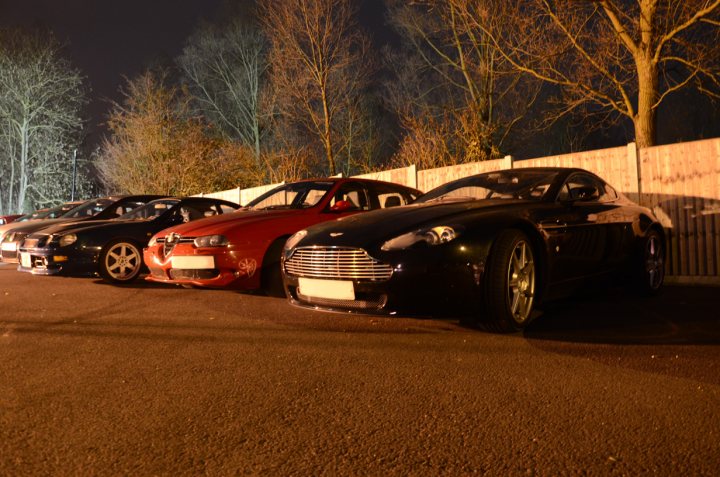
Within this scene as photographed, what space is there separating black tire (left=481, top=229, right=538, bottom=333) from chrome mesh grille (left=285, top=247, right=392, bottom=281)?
2.38ft

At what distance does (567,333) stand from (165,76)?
29307mm

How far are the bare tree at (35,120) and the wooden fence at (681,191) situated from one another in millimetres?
35295

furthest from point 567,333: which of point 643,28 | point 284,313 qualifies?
point 643,28

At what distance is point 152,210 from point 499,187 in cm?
571

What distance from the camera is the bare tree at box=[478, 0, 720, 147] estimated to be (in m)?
9.64

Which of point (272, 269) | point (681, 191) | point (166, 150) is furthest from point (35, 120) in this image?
point (681, 191)

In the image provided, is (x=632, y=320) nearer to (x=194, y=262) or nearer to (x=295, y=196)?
(x=295, y=196)

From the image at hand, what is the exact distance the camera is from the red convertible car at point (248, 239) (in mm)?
5977

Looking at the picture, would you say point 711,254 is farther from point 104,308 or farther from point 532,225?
point 104,308

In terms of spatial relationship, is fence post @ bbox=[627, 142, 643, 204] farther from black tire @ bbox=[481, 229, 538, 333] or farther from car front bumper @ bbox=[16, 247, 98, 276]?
car front bumper @ bbox=[16, 247, 98, 276]

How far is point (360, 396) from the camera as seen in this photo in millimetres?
2883

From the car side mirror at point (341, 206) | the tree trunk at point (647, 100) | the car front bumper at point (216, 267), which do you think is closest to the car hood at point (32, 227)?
the car front bumper at point (216, 267)

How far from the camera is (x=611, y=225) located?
5340 mm

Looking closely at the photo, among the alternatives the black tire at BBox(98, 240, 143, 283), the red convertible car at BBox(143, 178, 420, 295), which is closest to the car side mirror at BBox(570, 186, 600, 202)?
the red convertible car at BBox(143, 178, 420, 295)
